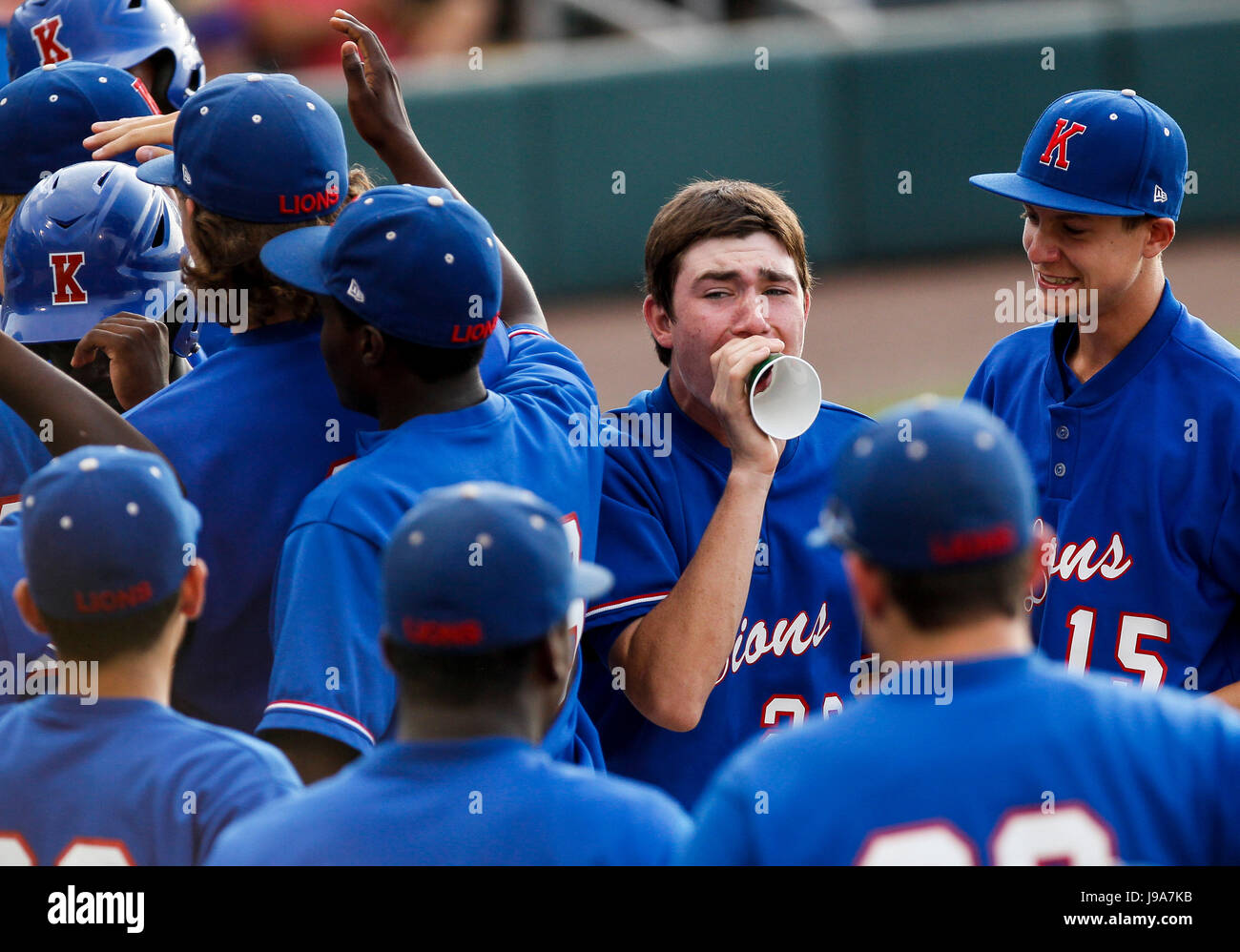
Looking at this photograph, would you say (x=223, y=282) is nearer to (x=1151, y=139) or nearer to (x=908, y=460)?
(x=908, y=460)

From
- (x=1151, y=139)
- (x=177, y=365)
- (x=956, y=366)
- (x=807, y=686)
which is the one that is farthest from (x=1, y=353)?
(x=956, y=366)

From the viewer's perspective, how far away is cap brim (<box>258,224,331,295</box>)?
300 centimetres

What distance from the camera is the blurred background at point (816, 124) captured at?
13219 mm

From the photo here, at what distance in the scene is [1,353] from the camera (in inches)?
123

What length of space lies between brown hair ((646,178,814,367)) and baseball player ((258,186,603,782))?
512mm

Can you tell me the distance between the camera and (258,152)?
3215 mm

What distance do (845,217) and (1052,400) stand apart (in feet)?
33.1

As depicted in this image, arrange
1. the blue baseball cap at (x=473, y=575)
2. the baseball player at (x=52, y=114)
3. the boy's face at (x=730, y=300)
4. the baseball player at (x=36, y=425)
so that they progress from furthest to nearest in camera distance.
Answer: the baseball player at (x=52, y=114) < the boy's face at (x=730, y=300) < the baseball player at (x=36, y=425) < the blue baseball cap at (x=473, y=575)

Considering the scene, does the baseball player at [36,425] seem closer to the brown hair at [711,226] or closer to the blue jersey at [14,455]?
the blue jersey at [14,455]

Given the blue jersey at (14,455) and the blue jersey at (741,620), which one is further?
the blue jersey at (14,455)

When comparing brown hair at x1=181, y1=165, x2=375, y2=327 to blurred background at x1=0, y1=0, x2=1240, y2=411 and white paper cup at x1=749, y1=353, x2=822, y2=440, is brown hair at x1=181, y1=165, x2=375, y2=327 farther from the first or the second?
blurred background at x1=0, y1=0, x2=1240, y2=411

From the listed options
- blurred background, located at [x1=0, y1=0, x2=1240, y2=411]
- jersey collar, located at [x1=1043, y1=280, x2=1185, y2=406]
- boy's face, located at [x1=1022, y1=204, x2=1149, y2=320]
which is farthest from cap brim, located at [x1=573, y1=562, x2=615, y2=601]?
blurred background, located at [x1=0, y1=0, x2=1240, y2=411]

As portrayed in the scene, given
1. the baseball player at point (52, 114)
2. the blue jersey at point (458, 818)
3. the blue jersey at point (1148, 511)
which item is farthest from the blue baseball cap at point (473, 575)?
the baseball player at point (52, 114)

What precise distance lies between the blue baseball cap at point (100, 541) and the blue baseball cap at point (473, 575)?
40 centimetres
